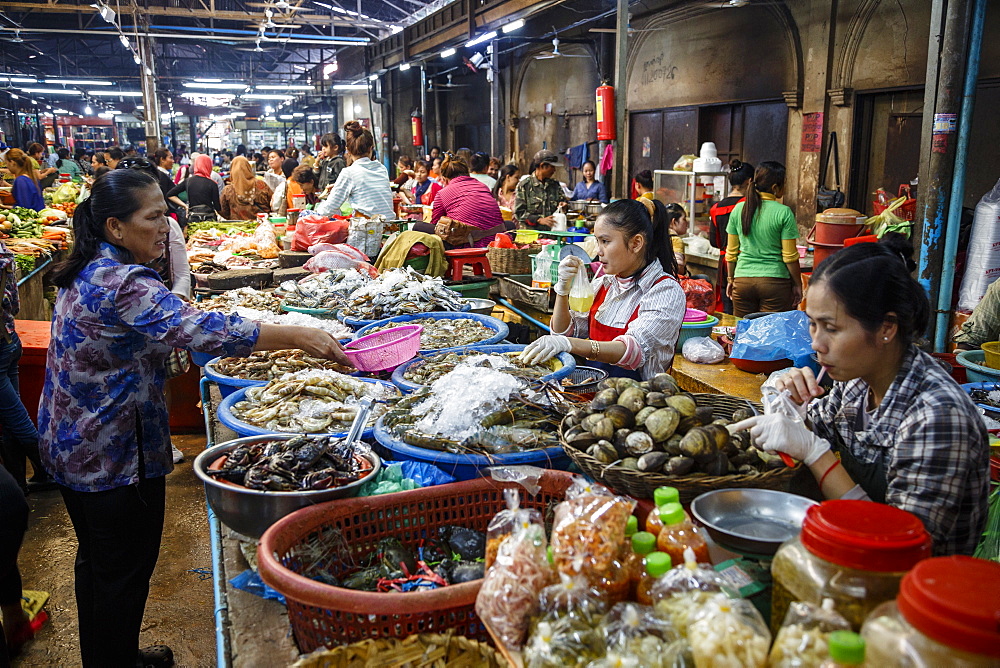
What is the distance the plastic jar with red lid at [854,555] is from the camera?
1.12 metres

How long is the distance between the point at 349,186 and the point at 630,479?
20.8 feet

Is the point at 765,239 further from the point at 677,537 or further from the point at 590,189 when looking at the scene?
the point at 590,189

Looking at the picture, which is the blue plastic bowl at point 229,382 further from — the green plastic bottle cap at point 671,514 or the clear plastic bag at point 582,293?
the green plastic bottle cap at point 671,514

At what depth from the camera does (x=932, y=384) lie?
169 centimetres

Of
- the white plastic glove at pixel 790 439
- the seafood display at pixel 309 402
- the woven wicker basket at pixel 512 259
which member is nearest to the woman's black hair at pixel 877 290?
the white plastic glove at pixel 790 439

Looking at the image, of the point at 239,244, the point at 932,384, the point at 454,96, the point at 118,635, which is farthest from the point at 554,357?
the point at 454,96

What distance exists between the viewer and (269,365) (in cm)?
360

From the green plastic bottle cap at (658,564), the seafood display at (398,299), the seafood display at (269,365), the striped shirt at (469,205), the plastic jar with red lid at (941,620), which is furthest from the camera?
the striped shirt at (469,205)

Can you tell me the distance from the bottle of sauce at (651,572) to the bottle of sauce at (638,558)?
0.07ft

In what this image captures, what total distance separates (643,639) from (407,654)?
1.93ft

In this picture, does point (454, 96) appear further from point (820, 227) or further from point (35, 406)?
Answer: point (35, 406)

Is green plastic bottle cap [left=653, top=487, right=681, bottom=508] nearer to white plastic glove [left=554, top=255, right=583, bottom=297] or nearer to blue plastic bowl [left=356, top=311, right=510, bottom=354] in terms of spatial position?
white plastic glove [left=554, top=255, right=583, bottom=297]

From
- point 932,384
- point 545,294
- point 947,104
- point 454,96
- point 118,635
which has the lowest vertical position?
point 118,635

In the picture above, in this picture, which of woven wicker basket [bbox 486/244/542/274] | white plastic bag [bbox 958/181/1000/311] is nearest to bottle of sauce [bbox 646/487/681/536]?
white plastic bag [bbox 958/181/1000/311]
